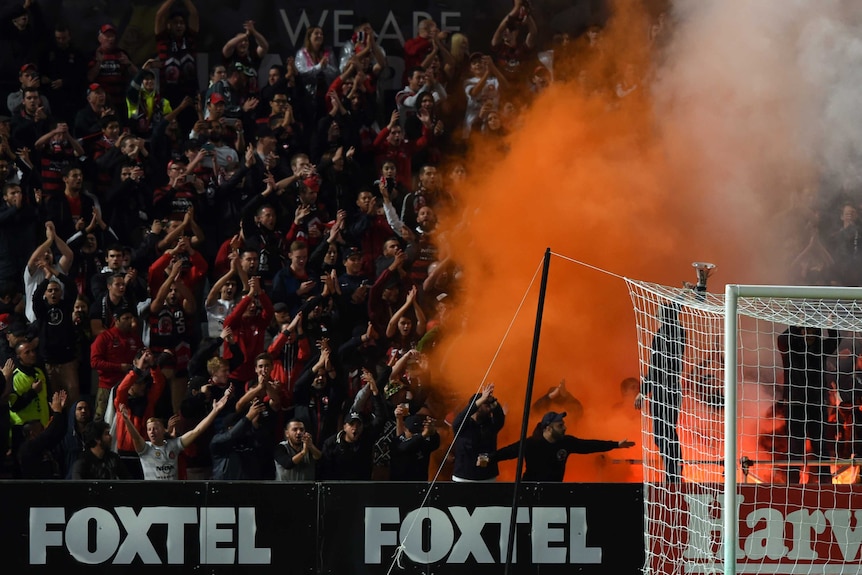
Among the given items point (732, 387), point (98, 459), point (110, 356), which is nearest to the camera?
point (732, 387)

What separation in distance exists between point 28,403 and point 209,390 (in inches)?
53.9

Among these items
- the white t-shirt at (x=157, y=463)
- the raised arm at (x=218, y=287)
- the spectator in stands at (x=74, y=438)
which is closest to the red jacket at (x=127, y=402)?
the white t-shirt at (x=157, y=463)

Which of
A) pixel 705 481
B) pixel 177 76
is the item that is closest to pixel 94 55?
pixel 177 76

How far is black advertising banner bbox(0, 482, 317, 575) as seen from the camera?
7926mm

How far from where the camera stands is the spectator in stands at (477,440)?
358 inches

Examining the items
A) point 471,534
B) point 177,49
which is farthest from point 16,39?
point 471,534

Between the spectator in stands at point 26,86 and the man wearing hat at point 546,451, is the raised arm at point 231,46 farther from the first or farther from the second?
the man wearing hat at point 546,451

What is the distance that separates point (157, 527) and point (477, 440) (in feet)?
7.91

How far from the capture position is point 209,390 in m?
9.45

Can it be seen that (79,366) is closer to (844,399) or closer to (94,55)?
(94,55)

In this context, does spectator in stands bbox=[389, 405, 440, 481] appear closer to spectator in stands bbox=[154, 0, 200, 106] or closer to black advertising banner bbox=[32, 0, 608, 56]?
spectator in stands bbox=[154, 0, 200, 106]

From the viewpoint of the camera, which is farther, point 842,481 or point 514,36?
point 514,36

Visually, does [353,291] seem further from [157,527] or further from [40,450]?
[157,527]

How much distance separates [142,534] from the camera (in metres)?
7.99
